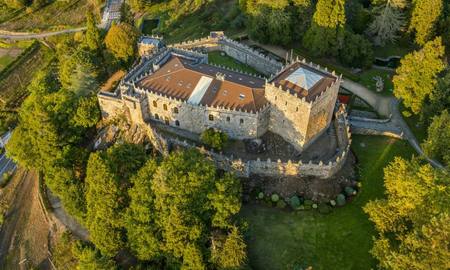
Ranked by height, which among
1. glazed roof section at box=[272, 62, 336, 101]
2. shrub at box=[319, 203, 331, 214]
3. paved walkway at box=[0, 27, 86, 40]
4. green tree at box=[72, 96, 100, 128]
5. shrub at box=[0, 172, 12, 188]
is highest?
glazed roof section at box=[272, 62, 336, 101]

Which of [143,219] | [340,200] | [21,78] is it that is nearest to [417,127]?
[340,200]

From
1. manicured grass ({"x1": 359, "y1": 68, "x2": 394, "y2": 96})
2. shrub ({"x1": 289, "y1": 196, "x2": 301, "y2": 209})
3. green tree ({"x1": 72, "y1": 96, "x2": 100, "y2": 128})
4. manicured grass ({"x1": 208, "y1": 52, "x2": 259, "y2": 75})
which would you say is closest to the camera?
shrub ({"x1": 289, "y1": 196, "x2": 301, "y2": 209})

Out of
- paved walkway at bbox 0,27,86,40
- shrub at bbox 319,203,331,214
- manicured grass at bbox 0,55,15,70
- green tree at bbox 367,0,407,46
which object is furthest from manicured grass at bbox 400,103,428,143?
manicured grass at bbox 0,55,15,70

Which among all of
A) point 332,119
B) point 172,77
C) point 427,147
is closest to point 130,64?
point 172,77

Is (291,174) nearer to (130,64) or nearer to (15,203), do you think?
(130,64)

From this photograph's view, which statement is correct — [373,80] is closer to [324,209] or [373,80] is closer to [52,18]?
[324,209]

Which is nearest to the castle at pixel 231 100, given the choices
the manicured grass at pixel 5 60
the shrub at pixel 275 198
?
the shrub at pixel 275 198

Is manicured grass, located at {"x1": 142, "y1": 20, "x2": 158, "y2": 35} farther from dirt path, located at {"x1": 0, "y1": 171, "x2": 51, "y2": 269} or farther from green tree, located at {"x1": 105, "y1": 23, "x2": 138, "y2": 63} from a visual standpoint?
dirt path, located at {"x1": 0, "y1": 171, "x2": 51, "y2": 269}
